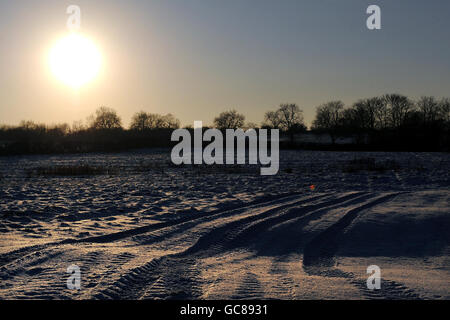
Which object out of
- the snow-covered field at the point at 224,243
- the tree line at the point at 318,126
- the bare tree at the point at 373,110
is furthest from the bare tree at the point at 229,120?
the snow-covered field at the point at 224,243

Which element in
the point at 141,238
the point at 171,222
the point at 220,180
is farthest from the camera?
the point at 220,180

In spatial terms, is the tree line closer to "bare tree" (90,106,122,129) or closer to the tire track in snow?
"bare tree" (90,106,122,129)

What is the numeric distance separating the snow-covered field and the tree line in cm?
5218

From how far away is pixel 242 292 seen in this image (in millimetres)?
5480

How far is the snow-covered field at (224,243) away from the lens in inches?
224

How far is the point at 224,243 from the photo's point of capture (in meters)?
8.63

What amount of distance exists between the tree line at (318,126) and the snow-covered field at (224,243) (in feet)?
171

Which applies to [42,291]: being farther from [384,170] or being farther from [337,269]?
[384,170]

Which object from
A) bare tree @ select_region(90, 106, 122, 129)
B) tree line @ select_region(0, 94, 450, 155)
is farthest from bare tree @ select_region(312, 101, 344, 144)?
bare tree @ select_region(90, 106, 122, 129)

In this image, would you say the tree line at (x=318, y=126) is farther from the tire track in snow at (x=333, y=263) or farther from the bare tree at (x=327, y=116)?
the tire track in snow at (x=333, y=263)

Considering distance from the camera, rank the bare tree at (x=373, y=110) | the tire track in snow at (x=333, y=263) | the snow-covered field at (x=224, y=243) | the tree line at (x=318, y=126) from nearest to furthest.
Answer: the tire track in snow at (x=333, y=263)
the snow-covered field at (x=224, y=243)
the tree line at (x=318, y=126)
the bare tree at (x=373, y=110)

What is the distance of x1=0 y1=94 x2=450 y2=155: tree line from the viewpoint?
68.8 meters
